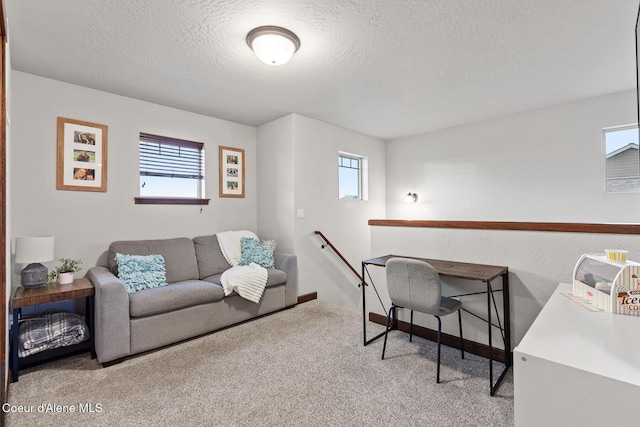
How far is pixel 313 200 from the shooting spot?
13.6 feet

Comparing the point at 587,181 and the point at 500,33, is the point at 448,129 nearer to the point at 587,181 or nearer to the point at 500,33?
the point at 587,181

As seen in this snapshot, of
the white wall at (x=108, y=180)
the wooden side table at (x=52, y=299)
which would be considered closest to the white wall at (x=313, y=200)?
the white wall at (x=108, y=180)

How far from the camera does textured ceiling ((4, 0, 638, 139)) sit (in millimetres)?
1924

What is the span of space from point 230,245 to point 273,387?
2.07 m

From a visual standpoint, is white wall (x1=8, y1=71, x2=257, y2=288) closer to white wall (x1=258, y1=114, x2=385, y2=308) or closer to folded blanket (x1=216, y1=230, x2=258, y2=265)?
folded blanket (x1=216, y1=230, x2=258, y2=265)

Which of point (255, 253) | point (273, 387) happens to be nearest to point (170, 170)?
point (255, 253)

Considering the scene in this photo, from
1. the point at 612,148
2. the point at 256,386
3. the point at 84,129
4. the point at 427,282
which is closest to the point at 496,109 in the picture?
the point at 612,148

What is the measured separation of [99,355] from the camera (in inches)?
91.4

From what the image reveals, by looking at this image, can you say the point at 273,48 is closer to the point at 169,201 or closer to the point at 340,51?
the point at 340,51

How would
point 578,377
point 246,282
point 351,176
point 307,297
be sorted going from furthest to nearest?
point 351,176 → point 307,297 → point 246,282 → point 578,377

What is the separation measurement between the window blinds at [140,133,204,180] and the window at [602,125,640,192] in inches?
191

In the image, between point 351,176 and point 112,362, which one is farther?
point 351,176

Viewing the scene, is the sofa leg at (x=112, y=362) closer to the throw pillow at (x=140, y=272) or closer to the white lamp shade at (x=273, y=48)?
the throw pillow at (x=140, y=272)

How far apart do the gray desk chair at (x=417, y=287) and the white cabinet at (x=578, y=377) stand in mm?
836
